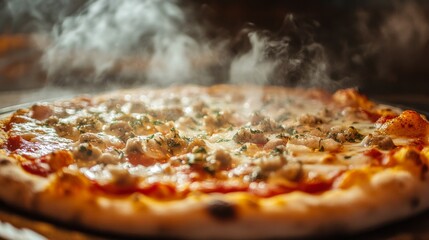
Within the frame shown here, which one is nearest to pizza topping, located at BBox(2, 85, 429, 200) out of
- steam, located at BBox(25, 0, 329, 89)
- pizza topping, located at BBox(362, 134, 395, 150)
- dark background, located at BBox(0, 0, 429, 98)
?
pizza topping, located at BBox(362, 134, 395, 150)

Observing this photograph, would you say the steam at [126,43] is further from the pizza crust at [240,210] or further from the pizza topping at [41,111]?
the pizza crust at [240,210]

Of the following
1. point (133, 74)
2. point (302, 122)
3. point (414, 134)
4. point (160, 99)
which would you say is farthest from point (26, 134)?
point (133, 74)

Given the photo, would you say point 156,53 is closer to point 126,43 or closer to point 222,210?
point 126,43

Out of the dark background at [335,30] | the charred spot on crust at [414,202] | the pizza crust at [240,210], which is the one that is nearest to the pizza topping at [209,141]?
the pizza crust at [240,210]

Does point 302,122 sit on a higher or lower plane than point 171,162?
higher

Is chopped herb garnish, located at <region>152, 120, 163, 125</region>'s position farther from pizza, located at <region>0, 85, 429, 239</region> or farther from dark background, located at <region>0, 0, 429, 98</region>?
dark background, located at <region>0, 0, 429, 98</region>

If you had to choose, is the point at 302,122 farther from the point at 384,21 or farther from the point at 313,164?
the point at 384,21
